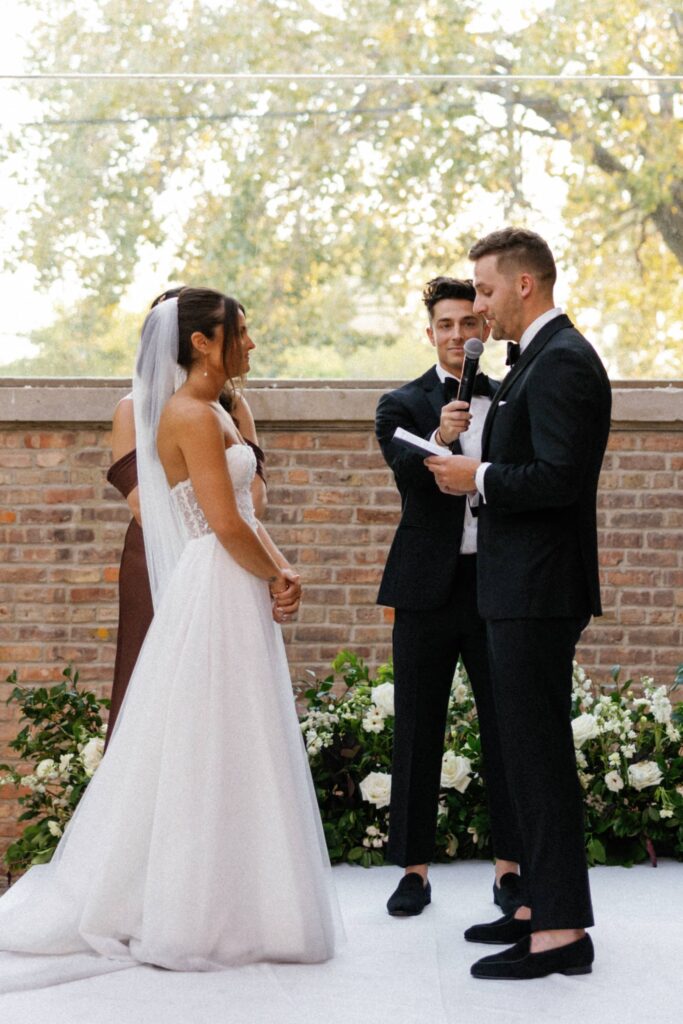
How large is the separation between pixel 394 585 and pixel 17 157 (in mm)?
3013

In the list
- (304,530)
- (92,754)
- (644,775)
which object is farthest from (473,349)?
(92,754)

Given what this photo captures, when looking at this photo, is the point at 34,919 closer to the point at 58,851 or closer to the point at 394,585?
the point at 58,851

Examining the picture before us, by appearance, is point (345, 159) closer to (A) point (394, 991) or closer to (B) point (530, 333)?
(B) point (530, 333)

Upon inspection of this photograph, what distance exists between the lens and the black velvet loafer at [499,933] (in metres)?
3.48

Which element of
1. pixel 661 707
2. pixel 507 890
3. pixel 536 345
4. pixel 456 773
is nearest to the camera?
pixel 536 345

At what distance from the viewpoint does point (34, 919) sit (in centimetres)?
335

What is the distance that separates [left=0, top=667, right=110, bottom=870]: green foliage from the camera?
15.4 ft

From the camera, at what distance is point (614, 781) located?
181 inches

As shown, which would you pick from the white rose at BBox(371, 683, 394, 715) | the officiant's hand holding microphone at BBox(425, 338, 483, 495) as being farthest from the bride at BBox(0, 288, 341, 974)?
the white rose at BBox(371, 683, 394, 715)

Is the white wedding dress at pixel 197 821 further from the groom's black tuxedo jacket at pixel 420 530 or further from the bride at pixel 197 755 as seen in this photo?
the groom's black tuxedo jacket at pixel 420 530

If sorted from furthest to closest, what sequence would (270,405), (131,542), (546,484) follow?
1. (270,405)
2. (131,542)
3. (546,484)

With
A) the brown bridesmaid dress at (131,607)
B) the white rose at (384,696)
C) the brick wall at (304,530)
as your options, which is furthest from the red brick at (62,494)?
the white rose at (384,696)

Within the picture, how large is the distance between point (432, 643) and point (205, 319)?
121 centimetres

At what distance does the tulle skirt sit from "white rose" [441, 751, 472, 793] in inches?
46.9
